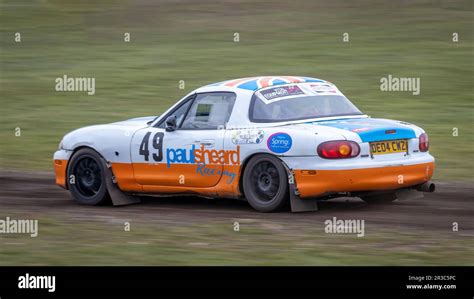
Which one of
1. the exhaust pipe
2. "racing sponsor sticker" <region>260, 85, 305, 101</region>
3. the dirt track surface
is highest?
"racing sponsor sticker" <region>260, 85, 305, 101</region>

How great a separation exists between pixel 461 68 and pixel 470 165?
22.5 ft

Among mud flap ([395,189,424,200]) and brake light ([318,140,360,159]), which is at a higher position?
brake light ([318,140,360,159])

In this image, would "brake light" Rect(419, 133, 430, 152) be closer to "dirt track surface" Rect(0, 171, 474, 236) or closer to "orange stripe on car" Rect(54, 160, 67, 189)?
"dirt track surface" Rect(0, 171, 474, 236)

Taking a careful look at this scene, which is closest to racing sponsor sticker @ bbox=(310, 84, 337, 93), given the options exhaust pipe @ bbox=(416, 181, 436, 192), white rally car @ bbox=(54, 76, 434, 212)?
white rally car @ bbox=(54, 76, 434, 212)

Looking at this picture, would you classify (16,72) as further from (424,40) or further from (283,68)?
(424,40)

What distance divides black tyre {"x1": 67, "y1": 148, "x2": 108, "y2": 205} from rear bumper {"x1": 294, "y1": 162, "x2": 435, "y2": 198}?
295cm

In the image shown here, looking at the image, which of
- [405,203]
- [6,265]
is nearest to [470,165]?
[405,203]

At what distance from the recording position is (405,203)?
11.2 meters

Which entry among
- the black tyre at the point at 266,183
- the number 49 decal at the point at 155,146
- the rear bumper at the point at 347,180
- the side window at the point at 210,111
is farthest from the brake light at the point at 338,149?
the number 49 decal at the point at 155,146

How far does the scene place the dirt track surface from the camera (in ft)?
33.1

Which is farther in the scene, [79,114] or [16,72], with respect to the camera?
[16,72]

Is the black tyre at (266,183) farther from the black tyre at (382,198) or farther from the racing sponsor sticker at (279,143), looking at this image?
the black tyre at (382,198)

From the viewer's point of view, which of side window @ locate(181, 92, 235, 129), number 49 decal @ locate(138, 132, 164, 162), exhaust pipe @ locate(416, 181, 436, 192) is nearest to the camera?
exhaust pipe @ locate(416, 181, 436, 192)

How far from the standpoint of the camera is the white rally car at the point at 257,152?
10156mm
